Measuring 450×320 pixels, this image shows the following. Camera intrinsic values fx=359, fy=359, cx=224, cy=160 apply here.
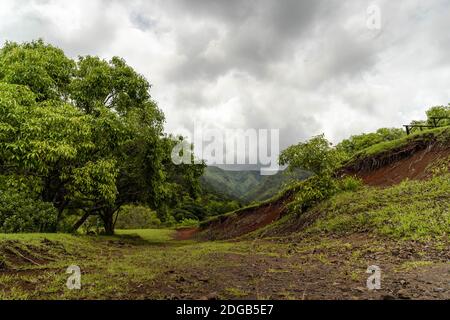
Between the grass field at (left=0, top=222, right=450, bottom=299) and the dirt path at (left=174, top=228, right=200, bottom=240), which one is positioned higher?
the grass field at (left=0, top=222, right=450, bottom=299)

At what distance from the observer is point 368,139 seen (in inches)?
3570

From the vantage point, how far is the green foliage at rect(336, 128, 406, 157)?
8600cm

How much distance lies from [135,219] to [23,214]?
49415mm

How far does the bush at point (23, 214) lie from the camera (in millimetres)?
16516

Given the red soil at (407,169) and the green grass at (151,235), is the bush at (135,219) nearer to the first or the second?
the green grass at (151,235)

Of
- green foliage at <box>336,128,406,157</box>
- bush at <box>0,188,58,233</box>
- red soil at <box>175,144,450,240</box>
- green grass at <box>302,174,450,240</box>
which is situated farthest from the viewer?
green foliage at <box>336,128,406,157</box>

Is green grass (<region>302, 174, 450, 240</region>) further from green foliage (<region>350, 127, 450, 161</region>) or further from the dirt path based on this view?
the dirt path

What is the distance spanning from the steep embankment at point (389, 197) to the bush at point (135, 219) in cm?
3384

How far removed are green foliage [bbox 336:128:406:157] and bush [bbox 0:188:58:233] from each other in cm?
7713

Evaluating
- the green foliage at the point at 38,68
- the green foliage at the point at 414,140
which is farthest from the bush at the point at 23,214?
the green foliage at the point at 414,140
